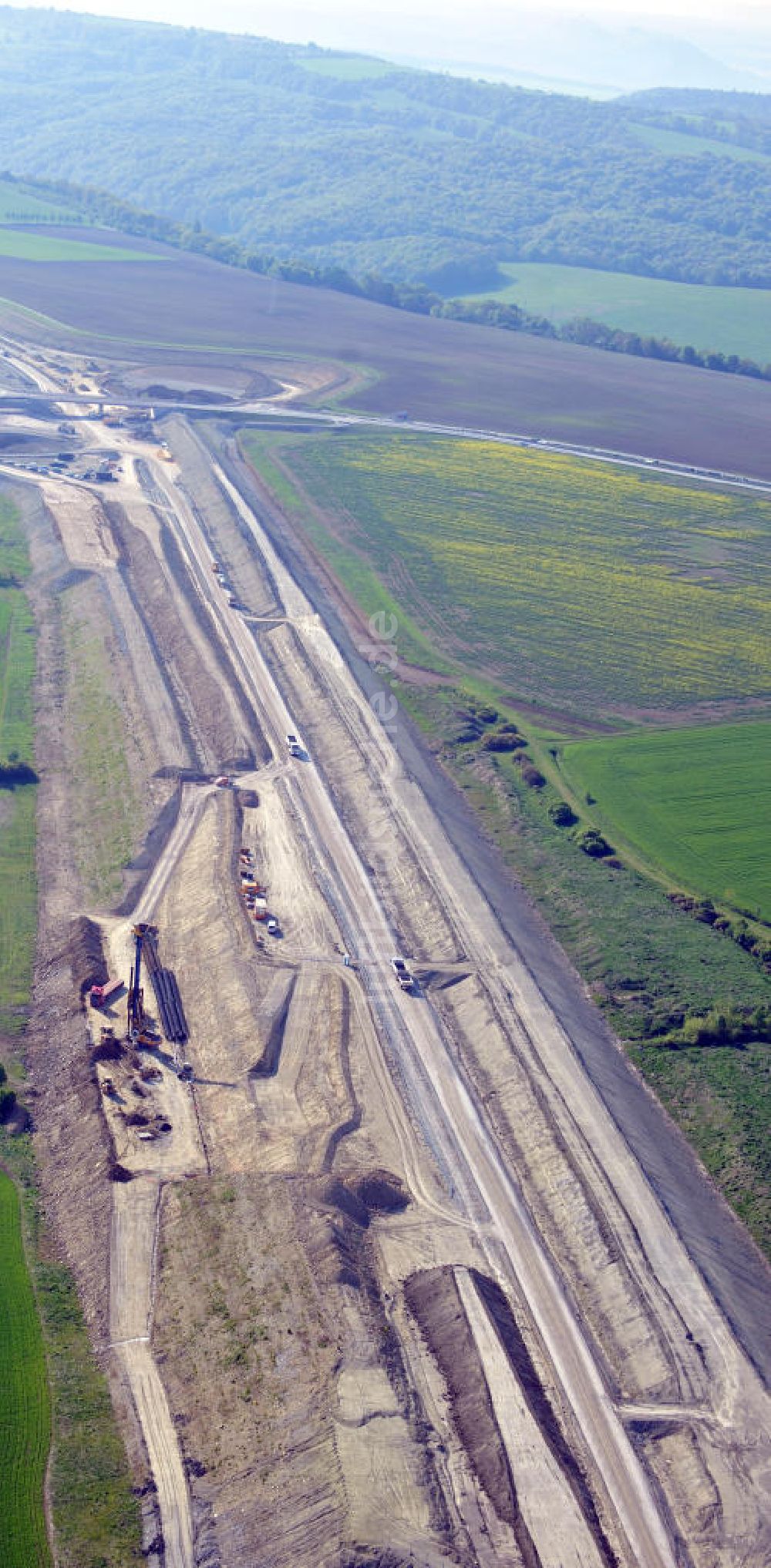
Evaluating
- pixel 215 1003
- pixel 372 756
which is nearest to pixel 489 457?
pixel 372 756

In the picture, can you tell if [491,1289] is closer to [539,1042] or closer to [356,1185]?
[356,1185]

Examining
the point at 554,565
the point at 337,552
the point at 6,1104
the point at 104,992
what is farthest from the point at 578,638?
the point at 6,1104

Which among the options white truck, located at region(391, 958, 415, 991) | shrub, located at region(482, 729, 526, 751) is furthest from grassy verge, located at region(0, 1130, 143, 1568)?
shrub, located at region(482, 729, 526, 751)

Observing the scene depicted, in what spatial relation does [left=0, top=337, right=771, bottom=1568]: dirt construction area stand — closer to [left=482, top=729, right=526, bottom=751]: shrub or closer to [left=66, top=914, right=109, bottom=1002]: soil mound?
[left=66, top=914, right=109, bottom=1002]: soil mound

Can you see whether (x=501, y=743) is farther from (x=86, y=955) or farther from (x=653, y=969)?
(x=86, y=955)

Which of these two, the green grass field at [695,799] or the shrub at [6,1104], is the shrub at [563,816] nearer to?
the green grass field at [695,799]

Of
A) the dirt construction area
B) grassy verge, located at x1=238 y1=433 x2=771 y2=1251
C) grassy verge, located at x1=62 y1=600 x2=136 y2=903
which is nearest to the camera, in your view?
the dirt construction area
